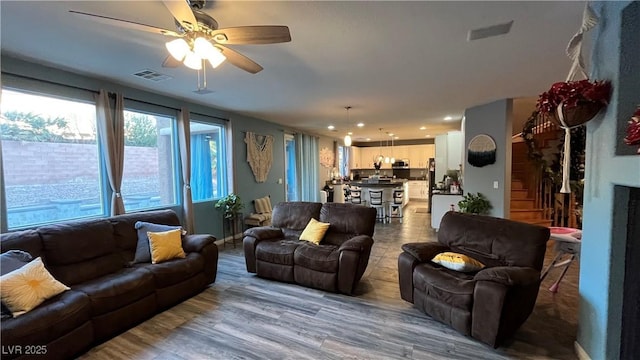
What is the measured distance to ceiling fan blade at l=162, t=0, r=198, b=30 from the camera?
1.55m

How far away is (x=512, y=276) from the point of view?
7.51 ft

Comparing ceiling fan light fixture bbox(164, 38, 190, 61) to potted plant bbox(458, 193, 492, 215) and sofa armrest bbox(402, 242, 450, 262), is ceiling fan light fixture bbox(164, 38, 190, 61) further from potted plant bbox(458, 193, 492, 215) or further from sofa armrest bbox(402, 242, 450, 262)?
potted plant bbox(458, 193, 492, 215)

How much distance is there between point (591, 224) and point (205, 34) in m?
3.14

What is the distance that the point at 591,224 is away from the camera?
6.95 feet

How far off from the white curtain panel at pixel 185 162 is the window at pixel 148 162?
5.6 inches

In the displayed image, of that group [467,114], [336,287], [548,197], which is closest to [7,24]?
[336,287]

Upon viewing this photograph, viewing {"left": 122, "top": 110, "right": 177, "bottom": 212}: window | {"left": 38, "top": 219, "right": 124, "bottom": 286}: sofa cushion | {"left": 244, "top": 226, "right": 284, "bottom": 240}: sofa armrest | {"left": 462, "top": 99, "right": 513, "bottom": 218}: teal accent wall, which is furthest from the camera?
{"left": 462, "top": 99, "right": 513, "bottom": 218}: teal accent wall

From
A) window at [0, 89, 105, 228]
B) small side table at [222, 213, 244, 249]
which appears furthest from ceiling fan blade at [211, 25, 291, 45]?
small side table at [222, 213, 244, 249]

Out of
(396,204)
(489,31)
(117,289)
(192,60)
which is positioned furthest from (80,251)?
(396,204)

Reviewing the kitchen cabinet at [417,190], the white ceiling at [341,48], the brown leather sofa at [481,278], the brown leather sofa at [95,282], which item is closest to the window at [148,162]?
the white ceiling at [341,48]

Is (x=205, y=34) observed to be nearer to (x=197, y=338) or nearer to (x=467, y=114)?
(x=197, y=338)

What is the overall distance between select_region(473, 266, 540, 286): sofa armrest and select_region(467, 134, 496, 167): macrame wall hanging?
308 cm

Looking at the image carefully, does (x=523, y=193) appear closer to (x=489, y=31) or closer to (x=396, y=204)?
(x=396, y=204)

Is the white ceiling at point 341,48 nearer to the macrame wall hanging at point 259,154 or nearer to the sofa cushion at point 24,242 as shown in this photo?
the macrame wall hanging at point 259,154
